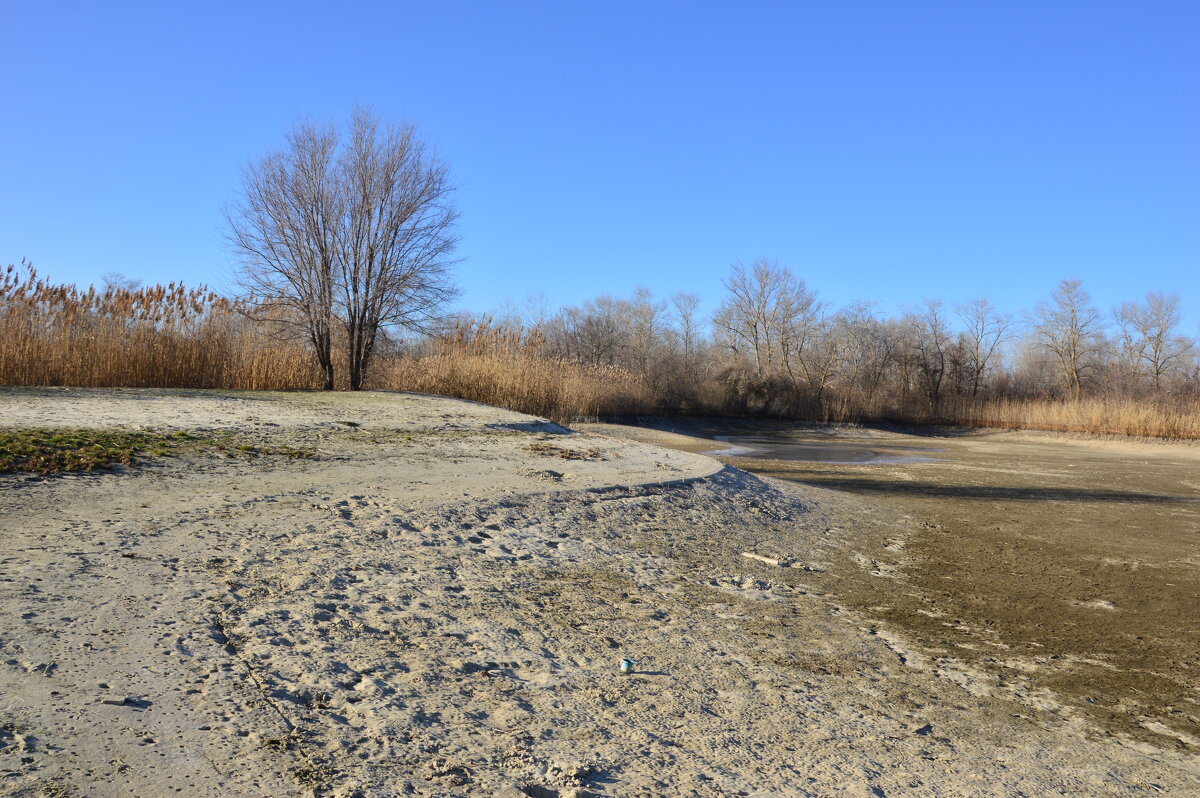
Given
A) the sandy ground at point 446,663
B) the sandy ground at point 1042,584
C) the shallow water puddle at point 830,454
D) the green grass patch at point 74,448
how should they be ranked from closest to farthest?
the sandy ground at point 446,663 → the sandy ground at point 1042,584 → the green grass patch at point 74,448 → the shallow water puddle at point 830,454

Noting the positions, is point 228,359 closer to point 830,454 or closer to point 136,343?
point 136,343

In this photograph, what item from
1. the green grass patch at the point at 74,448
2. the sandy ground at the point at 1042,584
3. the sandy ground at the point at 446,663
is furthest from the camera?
the green grass patch at the point at 74,448

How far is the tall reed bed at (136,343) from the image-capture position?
13633mm

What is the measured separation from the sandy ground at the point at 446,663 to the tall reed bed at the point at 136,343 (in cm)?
817

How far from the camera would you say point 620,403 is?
31.0 metres

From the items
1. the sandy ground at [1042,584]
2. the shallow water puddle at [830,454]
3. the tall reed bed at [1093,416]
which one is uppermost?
the tall reed bed at [1093,416]

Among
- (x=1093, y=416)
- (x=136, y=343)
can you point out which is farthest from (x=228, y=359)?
(x=1093, y=416)

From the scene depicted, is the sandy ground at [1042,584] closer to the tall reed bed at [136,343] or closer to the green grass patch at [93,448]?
the green grass patch at [93,448]

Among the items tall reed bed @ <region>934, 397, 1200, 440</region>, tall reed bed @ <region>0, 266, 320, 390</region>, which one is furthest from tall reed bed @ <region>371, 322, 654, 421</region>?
tall reed bed @ <region>934, 397, 1200, 440</region>

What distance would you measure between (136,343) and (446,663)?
13320 mm

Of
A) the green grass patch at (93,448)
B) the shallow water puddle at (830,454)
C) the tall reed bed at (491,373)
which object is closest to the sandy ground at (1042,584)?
the shallow water puddle at (830,454)

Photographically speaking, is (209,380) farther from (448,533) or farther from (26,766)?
(26,766)

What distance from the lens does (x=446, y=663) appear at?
4.07 metres

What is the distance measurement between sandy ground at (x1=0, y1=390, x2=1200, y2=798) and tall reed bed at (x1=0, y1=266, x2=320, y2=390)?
322 inches
